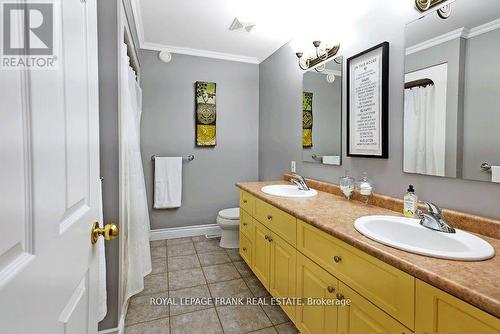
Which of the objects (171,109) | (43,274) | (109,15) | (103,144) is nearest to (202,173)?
(171,109)

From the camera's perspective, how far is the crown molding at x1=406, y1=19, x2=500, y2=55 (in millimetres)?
1100

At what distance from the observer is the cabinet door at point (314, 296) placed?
1.22 metres

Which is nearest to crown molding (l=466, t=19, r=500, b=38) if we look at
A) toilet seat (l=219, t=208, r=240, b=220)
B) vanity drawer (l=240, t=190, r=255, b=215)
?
vanity drawer (l=240, t=190, r=255, b=215)

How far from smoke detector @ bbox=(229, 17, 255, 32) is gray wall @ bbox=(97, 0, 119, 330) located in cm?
122

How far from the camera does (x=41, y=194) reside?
47 cm

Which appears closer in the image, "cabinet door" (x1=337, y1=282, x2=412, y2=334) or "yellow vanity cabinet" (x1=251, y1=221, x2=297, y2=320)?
"cabinet door" (x1=337, y1=282, x2=412, y2=334)

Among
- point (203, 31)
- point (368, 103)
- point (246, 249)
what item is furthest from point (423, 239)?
point (203, 31)

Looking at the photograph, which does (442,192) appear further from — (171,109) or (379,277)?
(171,109)

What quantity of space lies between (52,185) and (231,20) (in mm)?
2313

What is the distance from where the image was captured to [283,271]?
Result: 5.49 ft

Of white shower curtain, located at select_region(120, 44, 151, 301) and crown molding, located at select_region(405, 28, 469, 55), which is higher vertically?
crown molding, located at select_region(405, 28, 469, 55)

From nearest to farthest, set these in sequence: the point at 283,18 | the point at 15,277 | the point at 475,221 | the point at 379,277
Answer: the point at 15,277
the point at 379,277
the point at 475,221
the point at 283,18

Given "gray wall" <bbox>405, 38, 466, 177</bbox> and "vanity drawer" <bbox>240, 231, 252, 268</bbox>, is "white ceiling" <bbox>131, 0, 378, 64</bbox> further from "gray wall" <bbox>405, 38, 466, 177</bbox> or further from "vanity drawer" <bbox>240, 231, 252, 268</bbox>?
"vanity drawer" <bbox>240, 231, 252, 268</bbox>

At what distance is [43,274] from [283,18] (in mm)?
2449
